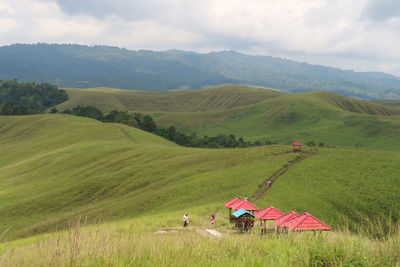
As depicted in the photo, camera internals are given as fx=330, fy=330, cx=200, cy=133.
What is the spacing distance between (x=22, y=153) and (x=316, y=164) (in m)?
87.2

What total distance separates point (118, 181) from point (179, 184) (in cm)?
1320

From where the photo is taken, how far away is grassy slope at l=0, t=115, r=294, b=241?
45.2 metres

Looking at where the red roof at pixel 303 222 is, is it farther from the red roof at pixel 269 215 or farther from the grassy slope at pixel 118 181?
the grassy slope at pixel 118 181

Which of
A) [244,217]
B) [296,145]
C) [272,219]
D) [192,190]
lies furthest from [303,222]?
[296,145]

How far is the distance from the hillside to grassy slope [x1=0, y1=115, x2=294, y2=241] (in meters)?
0.17

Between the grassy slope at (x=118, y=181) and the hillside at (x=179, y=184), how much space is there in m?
0.17

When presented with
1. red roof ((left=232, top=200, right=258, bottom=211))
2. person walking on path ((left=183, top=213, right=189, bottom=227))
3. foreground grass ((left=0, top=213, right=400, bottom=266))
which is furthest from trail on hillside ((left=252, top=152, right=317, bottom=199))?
foreground grass ((left=0, top=213, right=400, bottom=266))

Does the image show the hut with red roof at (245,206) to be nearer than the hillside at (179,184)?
Yes

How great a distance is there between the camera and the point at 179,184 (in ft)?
168

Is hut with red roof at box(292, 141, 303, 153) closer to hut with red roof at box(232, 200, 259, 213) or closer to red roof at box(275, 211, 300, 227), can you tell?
hut with red roof at box(232, 200, 259, 213)

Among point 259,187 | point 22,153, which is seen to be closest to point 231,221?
point 259,187

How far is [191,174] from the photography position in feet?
184

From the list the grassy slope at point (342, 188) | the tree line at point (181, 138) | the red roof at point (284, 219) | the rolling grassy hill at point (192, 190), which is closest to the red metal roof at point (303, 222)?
the red roof at point (284, 219)

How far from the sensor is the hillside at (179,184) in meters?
41.9
